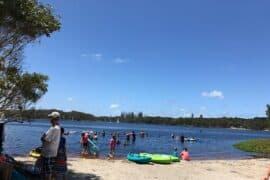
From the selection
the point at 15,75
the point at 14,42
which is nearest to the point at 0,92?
the point at 15,75

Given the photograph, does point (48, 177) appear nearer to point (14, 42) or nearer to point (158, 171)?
point (14, 42)

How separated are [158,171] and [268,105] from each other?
129 meters

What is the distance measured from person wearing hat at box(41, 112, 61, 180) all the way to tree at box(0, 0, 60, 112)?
401cm

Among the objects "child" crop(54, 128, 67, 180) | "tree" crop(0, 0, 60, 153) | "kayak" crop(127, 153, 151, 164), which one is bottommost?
"kayak" crop(127, 153, 151, 164)

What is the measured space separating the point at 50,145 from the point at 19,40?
19.2ft

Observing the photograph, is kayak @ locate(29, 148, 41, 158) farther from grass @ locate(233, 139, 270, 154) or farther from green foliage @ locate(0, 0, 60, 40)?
grass @ locate(233, 139, 270, 154)

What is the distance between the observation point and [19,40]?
53.4ft

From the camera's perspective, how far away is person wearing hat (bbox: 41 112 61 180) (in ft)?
38.3

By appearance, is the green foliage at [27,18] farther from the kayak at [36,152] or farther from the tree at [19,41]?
the kayak at [36,152]

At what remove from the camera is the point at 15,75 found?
58.6 feet

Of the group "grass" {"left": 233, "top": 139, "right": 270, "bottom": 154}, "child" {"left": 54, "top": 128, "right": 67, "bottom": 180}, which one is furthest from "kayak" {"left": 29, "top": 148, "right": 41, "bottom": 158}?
"grass" {"left": 233, "top": 139, "right": 270, "bottom": 154}

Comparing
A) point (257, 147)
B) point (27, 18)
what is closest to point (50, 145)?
point (27, 18)

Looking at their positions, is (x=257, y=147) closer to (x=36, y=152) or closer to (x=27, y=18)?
(x=36, y=152)

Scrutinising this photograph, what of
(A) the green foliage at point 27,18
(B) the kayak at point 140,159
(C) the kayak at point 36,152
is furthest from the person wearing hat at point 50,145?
(B) the kayak at point 140,159
